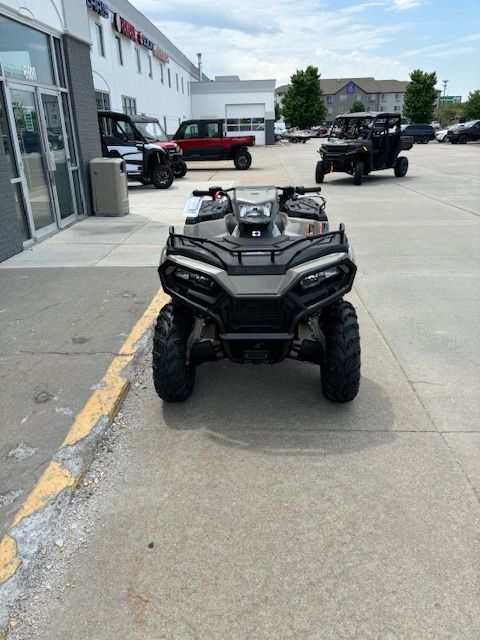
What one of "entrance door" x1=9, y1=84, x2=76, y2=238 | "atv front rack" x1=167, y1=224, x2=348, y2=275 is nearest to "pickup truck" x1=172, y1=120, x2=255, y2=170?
"entrance door" x1=9, y1=84, x2=76, y2=238

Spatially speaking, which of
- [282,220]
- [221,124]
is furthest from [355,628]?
[221,124]

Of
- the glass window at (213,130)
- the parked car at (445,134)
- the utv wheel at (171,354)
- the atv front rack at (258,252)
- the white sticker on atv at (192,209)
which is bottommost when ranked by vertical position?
the parked car at (445,134)

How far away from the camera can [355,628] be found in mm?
1993

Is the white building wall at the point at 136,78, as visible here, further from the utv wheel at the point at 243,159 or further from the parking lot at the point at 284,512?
the parking lot at the point at 284,512

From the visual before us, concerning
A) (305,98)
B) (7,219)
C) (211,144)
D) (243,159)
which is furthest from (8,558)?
(305,98)

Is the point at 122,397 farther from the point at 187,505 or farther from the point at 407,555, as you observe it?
the point at 407,555

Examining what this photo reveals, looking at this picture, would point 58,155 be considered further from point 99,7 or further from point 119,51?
point 119,51

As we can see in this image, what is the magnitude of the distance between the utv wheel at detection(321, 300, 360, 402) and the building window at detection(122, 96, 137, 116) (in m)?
25.0

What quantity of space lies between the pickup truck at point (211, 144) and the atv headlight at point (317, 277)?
1922cm

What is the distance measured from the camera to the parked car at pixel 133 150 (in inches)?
581

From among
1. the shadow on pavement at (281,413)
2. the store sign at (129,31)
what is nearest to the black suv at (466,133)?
the store sign at (129,31)

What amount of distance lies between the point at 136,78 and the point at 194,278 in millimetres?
28409

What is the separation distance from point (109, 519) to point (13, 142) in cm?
647

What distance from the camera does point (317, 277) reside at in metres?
3.12
